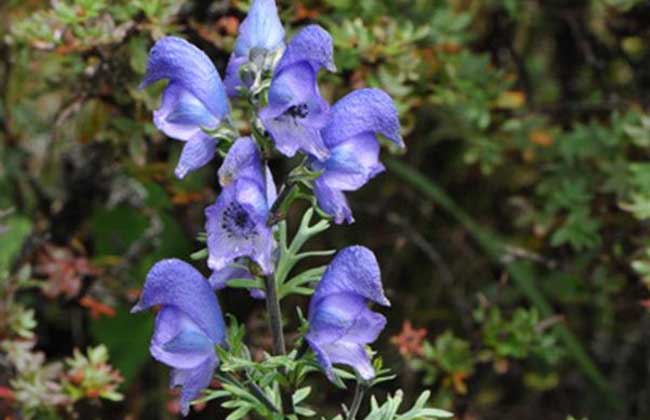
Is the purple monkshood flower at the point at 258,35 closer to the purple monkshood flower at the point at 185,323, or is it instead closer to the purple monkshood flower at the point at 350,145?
the purple monkshood flower at the point at 350,145

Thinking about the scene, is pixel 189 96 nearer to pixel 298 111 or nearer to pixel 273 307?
pixel 298 111

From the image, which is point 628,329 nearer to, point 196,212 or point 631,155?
point 631,155

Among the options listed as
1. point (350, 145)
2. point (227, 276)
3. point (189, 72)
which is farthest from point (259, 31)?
point (227, 276)

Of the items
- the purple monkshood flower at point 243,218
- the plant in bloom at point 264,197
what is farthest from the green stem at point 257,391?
the purple monkshood flower at point 243,218

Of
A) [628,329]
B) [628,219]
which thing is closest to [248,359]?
[628,219]

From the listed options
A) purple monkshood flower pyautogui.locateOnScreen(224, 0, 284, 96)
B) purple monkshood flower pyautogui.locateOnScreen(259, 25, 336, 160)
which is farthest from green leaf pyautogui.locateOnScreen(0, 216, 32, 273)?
purple monkshood flower pyautogui.locateOnScreen(259, 25, 336, 160)

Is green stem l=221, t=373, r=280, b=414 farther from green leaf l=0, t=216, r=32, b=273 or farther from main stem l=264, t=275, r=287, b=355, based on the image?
green leaf l=0, t=216, r=32, b=273
